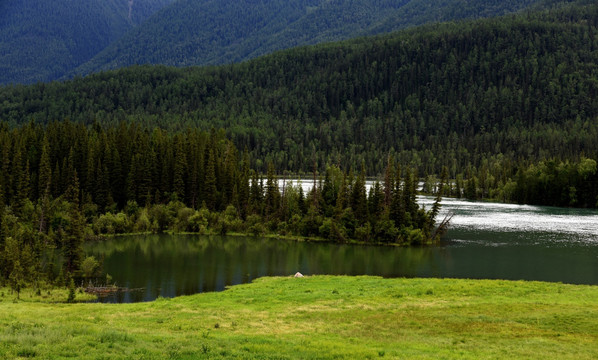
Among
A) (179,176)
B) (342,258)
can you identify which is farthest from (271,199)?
(342,258)

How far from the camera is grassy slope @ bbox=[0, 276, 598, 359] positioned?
31125 millimetres

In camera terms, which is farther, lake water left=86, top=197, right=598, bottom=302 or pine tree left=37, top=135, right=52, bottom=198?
pine tree left=37, top=135, right=52, bottom=198

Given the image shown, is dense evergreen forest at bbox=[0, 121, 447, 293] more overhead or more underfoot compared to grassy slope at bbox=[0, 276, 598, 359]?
more overhead

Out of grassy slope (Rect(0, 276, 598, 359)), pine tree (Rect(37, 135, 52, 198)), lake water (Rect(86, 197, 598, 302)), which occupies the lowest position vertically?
lake water (Rect(86, 197, 598, 302))

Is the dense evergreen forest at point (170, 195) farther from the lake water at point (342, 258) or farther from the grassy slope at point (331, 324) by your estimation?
the grassy slope at point (331, 324)

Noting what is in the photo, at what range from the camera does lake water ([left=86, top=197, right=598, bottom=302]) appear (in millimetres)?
86312

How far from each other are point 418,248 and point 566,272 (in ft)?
112

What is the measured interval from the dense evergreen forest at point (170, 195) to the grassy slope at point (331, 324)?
203 ft

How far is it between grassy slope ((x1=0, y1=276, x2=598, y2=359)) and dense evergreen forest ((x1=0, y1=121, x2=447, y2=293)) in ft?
203

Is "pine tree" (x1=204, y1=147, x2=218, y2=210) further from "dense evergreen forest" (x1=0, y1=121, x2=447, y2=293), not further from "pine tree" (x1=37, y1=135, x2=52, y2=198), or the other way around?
"pine tree" (x1=37, y1=135, x2=52, y2=198)

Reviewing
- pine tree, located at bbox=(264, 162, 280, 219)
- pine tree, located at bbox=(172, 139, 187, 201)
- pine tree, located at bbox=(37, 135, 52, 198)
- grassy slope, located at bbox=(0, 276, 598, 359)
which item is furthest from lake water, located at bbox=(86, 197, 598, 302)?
pine tree, located at bbox=(37, 135, 52, 198)

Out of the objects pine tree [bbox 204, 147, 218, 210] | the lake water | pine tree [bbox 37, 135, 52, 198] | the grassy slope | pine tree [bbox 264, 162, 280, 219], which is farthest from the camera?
pine tree [bbox 204, 147, 218, 210]

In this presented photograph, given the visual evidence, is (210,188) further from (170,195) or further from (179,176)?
(170,195)

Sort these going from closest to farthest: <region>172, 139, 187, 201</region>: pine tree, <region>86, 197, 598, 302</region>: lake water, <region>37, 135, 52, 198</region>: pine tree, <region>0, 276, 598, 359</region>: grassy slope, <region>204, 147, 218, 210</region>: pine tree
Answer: <region>0, 276, 598, 359</region>: grassy slope < <region>86, 197, 598, 302</region>: lake water < <region>37, 135, 52, 198</region>: pine tree < <region>204, 147, 218, 210</region>: pine tree < <region>172, 139, 187, 201</region>: pine tree
